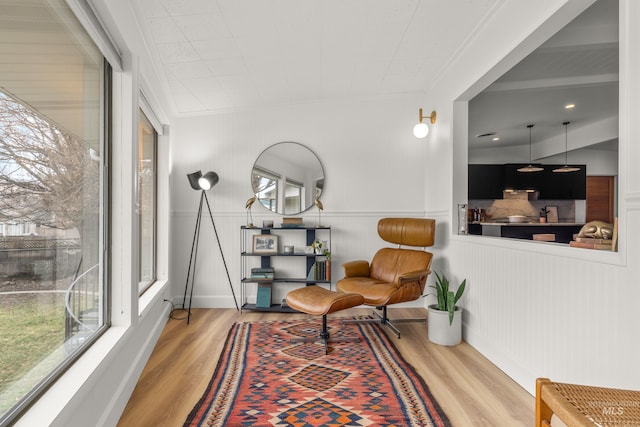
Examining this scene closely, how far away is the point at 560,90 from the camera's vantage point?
4199mm

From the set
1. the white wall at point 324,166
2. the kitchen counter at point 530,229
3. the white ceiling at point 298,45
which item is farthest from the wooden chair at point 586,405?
the kitchen counter at point 530,229

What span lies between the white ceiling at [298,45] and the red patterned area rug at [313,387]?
7.61ft

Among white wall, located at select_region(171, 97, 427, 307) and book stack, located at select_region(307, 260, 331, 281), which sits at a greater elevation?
white wall, located at select_region(171, 97, 427, 307)

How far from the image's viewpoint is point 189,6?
2.32m

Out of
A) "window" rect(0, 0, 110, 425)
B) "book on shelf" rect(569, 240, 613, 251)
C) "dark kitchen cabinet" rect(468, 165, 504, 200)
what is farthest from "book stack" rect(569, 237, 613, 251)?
"dark kitchen cabinet" rect(468, 165, 504, 200)

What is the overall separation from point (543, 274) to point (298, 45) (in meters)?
2.32

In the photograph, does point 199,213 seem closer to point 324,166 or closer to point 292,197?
point 292,197

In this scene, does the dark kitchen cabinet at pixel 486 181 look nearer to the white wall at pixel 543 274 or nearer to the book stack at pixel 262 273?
the white wall at pixel 543 274

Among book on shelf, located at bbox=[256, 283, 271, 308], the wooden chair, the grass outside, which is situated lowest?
book on shelf, located at bbox=[256, 283, 271, 308]

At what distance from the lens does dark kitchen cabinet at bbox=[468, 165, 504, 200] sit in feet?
22.3

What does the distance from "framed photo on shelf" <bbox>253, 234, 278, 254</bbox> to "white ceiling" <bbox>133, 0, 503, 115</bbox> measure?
149 centimetres

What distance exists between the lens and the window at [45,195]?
1102 mm

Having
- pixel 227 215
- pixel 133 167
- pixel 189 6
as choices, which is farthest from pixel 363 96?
pixel 133 167

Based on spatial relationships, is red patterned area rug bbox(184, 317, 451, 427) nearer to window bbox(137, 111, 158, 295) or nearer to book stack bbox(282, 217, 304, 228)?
window bbox(137, 111, 158, 295)
